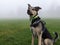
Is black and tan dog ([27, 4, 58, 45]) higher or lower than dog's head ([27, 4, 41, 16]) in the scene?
lower

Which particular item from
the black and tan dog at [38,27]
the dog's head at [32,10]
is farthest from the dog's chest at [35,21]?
the dog's head at [32,10]

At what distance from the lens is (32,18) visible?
8.40 m

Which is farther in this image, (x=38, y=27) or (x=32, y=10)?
(x=38, y=27)

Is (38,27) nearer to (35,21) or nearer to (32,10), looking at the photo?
(35,21)

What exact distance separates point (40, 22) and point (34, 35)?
0.60 m

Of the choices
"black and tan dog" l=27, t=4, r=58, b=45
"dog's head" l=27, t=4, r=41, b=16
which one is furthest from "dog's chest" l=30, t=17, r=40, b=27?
"dog's head" l=27, t=4, r=41, b=16

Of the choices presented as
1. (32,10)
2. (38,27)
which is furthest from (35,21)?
(32,10)

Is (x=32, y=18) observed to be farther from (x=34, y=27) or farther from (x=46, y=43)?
(x=46, y=43)

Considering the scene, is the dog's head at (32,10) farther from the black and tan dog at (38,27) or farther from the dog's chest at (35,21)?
the dog's chest at (35,21)

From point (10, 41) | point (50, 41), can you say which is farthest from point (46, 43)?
point (10, 41)

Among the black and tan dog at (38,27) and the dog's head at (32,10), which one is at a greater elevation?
the dog's head at (32,10)

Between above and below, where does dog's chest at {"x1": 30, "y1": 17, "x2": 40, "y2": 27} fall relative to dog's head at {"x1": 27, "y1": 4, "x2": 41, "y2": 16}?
below

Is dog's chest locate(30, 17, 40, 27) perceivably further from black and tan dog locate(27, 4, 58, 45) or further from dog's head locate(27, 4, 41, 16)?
dog's head locate(27, 4, 41, 16)

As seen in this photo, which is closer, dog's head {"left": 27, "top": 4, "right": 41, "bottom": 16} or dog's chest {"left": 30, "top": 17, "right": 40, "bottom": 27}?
dog's head {"left": 27, "top": 4, "right": 41, "bottom": 16}
